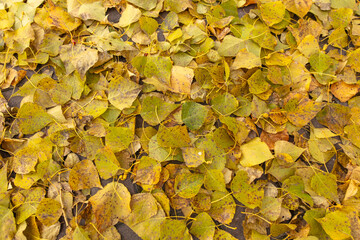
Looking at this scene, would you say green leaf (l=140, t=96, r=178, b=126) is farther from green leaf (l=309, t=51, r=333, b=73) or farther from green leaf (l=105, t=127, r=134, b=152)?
green leaf (l=309, t=51, r=333, b=73)

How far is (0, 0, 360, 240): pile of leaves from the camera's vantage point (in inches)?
25.6

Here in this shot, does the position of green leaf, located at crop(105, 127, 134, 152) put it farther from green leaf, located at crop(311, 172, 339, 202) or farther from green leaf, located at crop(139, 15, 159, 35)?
green leaf, located at crop(311, 172, 339, 202)

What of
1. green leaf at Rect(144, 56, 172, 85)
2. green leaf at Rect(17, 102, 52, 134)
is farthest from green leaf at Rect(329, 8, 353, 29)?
green leaf at Rect(17, 102, 52, 134)

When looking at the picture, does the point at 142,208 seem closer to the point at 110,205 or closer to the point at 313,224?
the point at 110,205

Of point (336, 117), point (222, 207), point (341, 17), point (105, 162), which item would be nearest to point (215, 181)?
point (222, 207)

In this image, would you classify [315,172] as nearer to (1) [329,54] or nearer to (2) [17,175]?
(1) [329,54]

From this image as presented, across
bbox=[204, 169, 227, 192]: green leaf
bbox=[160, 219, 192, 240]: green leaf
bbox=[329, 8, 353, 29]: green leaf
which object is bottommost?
bbox=[160, 219, 192, 240]: green leaf

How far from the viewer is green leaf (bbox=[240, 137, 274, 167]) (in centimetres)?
66

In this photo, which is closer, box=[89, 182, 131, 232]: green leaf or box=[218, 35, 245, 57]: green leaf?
box=[89, 182, 131, 232]: green leaf

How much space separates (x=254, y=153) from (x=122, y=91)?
1.32 ft

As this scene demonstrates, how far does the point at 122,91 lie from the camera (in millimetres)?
694

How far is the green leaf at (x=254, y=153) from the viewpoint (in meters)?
0.66

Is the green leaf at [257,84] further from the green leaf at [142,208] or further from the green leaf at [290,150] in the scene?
the green leaf at [142,208]

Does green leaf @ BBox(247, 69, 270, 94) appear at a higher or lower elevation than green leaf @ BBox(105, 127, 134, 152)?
higher
